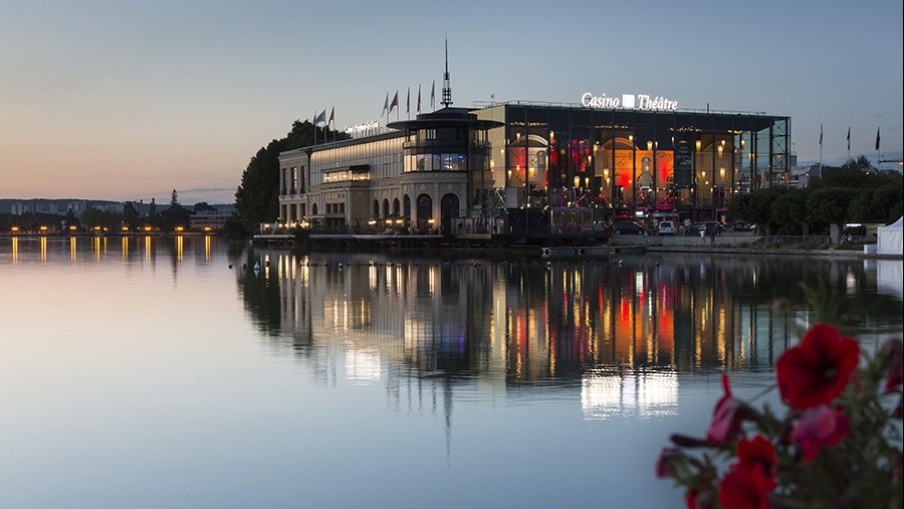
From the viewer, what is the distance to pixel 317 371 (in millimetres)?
26453

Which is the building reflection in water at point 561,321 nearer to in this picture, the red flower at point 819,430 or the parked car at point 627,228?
the red flower at point 819,430

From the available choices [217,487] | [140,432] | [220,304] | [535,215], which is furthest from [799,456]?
[535,215]

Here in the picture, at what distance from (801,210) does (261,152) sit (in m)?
117

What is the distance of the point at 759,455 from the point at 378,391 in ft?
65.3

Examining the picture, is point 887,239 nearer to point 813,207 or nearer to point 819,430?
point 813,207

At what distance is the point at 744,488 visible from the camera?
3.83 meters

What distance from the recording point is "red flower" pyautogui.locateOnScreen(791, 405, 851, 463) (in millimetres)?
3627

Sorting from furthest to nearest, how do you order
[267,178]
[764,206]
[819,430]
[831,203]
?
[267,178]
[764,206]
[831,203]
[819,430]

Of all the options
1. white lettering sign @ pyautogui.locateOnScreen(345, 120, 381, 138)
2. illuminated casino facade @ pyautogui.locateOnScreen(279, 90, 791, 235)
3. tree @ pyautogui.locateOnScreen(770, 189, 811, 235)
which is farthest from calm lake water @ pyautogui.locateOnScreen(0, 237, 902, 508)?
white lettering sign @ pyautogui.locateOnScreen(345, 120, 381, 138)

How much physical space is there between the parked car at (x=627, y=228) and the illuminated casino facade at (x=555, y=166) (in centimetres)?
184

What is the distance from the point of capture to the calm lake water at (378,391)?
51.4 feet

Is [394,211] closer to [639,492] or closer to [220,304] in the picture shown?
[220,304]

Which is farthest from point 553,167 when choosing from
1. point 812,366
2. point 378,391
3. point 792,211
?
point 812,366

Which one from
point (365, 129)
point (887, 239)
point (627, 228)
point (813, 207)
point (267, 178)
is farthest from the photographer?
point (267, 178)
